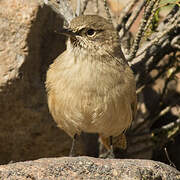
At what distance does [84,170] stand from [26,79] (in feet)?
6.53

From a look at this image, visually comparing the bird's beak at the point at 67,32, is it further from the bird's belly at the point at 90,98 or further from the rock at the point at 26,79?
the rock at the point at 26,79

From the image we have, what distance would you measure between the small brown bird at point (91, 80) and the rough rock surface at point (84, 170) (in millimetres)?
909

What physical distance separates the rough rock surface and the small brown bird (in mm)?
909

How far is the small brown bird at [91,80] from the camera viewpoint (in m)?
4.64

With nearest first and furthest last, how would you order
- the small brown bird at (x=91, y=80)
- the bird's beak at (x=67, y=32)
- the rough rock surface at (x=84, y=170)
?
the rough rock surface at (x=84, y=170)
the bird's beak at (x=67, y=32)
the small brown bird at (x=91, y=80)

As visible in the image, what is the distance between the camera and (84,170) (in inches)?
147

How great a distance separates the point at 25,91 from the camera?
17.8 ft

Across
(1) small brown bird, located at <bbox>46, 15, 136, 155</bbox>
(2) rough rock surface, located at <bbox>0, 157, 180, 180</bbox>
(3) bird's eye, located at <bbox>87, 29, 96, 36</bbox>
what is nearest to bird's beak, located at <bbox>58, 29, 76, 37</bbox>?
(1) small brown bird, located at <bbox>46, 15, 136, 155</bbox>

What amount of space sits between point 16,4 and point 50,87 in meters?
1.21

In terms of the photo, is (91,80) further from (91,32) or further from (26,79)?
(26,79)

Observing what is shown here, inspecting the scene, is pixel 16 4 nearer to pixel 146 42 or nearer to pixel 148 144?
pixel 146 42

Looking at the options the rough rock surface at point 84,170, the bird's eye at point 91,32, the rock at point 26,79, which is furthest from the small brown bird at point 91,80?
the rough rock surface at point 84,170

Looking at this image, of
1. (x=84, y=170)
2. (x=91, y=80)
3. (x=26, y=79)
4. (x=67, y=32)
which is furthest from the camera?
(x=26, y=79)

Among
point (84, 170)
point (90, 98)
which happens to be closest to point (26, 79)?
point (90, 98)
